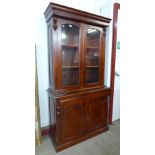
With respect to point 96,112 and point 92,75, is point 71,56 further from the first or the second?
point 96,112

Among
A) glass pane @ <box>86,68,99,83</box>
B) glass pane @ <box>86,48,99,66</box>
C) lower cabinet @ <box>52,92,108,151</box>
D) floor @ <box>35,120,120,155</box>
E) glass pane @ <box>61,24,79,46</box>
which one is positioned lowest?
floor @ <box>35,120,120,155</box>

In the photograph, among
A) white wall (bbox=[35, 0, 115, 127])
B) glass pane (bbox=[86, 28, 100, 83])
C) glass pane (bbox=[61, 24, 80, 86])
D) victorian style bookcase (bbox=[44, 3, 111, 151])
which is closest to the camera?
victorian style bookcase (bbox=[44, 3, 111, 151])

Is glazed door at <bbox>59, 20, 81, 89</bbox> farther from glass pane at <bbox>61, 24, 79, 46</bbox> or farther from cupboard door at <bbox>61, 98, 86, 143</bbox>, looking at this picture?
cupboard door at <bbox>61, 98, 86, 143</bbox>

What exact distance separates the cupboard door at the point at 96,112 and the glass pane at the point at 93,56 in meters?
0.32

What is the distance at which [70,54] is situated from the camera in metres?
1.98

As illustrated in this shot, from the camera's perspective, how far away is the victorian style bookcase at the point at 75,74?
68.5 inches

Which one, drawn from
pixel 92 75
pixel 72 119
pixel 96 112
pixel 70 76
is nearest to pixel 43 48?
pixel 70 76

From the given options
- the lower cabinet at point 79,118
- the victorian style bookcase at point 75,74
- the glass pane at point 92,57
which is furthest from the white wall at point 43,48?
the glass pane at point 92,57

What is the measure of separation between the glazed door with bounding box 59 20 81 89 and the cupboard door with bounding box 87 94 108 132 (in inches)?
15.4

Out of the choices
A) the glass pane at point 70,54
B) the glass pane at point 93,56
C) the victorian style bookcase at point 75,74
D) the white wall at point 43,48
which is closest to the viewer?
the victorian style bookcase at point 75,74

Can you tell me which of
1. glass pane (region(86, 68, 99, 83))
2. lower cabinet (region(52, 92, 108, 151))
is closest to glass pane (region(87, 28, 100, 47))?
glass pane (region(86, 68, 99, 83))

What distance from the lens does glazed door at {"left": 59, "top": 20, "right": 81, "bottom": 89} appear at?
181cm

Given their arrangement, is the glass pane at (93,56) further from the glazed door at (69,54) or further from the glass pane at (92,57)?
the glazed door at (69,54)
